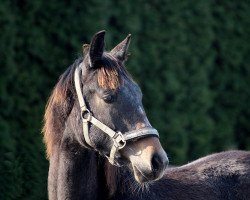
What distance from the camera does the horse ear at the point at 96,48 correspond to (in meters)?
5.19

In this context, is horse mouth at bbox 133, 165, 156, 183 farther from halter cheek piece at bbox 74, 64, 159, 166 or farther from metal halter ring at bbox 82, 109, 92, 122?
metal halter ring at bbox 82, 109, 92, 122

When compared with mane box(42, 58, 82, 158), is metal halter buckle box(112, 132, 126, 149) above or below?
below

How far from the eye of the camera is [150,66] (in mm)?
9438

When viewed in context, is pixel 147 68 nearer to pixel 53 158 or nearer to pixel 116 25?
pixel 116 25

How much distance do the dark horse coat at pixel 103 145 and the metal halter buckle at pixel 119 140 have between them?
0.12ft

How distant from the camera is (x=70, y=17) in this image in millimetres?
8375

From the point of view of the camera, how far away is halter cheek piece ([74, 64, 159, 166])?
500 centimetres

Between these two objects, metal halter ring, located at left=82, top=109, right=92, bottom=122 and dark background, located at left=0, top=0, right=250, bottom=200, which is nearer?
metal halter ring, located at left=82, top=109, right=92, bottom=122

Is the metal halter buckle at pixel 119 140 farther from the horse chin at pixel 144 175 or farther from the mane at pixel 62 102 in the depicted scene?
the mane at pixel 62 102

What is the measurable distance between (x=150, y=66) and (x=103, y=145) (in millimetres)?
4361

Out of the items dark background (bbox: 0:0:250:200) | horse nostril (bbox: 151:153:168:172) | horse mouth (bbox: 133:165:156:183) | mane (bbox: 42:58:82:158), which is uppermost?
dark background (bbox: 0:0:250:200)

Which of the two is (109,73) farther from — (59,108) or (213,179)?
(213,179)

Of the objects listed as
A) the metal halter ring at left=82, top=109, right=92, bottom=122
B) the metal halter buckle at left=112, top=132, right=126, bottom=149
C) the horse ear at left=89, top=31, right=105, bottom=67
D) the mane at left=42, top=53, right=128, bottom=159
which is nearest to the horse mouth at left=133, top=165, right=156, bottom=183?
the metal halter buckle at left=112, top=132, right=126, bottom=149

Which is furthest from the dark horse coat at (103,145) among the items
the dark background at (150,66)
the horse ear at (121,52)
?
the dark background at (150,66)
